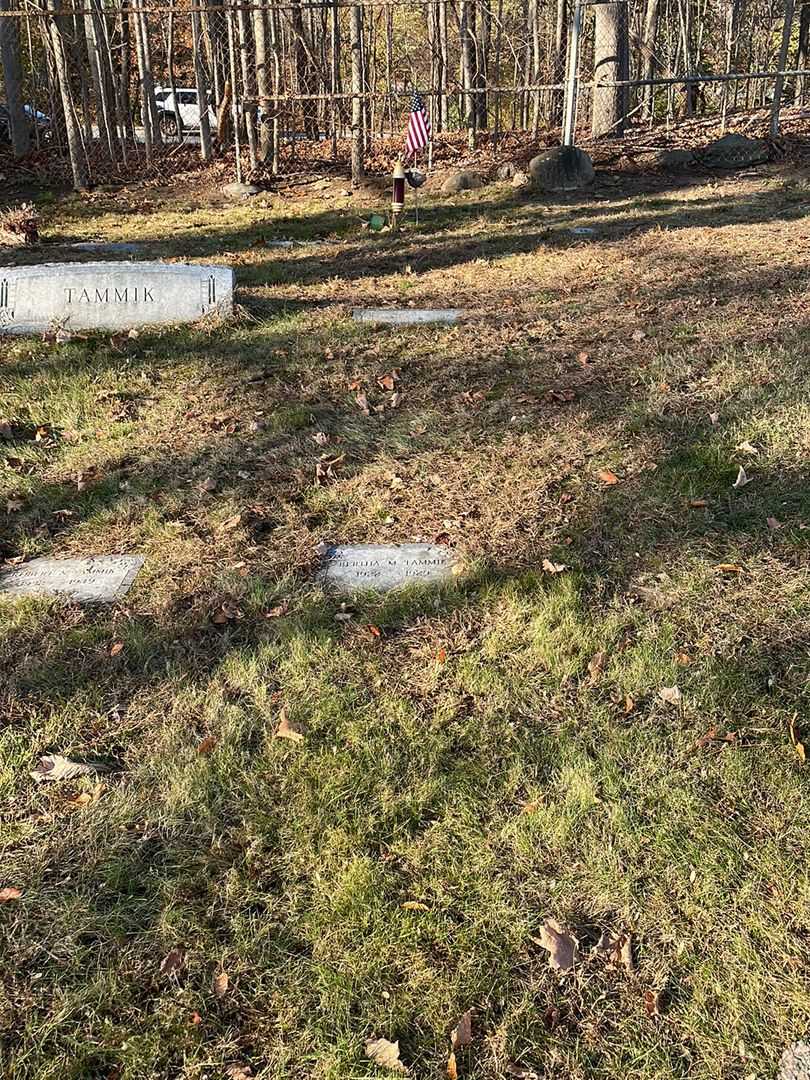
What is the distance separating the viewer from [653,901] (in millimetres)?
2191

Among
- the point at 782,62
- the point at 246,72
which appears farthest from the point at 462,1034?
the point at 782,62

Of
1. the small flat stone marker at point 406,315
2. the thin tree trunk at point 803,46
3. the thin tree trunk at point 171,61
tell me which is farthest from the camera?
the thin tree trunk at point 803,46

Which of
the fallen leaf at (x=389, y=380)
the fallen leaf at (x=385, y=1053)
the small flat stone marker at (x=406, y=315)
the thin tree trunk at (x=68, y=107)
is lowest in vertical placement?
the fallen leaf at (x=385, y=1053)

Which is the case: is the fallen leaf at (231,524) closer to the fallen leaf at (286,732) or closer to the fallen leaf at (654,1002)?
the fallen leaf at (286,732)

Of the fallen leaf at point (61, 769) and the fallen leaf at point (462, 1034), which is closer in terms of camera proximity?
the fallen leaf at point (462, 1034)

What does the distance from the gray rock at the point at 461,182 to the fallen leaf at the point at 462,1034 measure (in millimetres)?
12306

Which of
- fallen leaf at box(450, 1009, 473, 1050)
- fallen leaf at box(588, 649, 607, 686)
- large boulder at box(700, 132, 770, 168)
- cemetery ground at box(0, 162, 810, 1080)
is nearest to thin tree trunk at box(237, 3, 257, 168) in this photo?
large boulder at box(700, 132, 770, 168)

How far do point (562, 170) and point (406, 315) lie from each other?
272 inches

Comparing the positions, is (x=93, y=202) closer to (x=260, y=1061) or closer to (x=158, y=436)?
(x=158, y=436)

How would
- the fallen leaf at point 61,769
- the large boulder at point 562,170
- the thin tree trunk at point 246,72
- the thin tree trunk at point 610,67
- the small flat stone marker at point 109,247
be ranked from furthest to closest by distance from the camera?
1. the thin tree trunk at point 610,67
2. the thin tree trunk at point 246,72
3. the large boulder at point 562,170
4. the small flat stone marker at point 109,247
5. the fallen leaf at point 61,769

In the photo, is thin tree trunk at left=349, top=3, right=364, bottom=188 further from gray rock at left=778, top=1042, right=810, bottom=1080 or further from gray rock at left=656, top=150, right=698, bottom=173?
gray rock at left=778, top=1042, right=810, bottom=1080

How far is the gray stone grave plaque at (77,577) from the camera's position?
351cm

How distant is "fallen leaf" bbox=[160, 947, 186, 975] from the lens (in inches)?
81.7

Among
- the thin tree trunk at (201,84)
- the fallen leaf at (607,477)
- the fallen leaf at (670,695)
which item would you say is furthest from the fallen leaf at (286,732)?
the thin tree trunk at (201,84)
